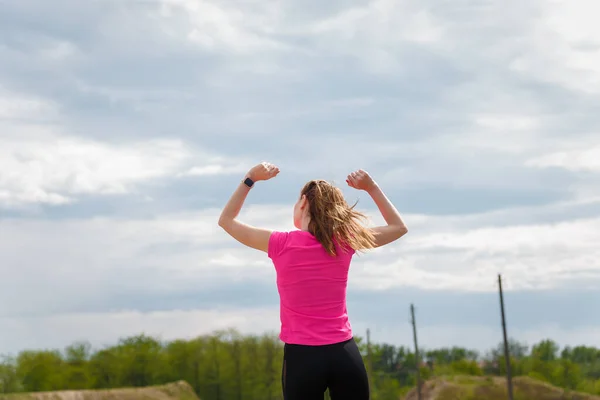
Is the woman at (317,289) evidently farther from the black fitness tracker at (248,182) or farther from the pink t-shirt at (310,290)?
the black fitness tracker at (248,182)

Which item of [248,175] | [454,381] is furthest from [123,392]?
[248,175]

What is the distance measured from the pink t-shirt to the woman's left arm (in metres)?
0.08

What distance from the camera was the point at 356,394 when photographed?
3.86 metres

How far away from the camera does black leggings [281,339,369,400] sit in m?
3.81

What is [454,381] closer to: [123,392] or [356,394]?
[123,392]

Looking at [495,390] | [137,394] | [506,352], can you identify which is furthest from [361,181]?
[495,390]

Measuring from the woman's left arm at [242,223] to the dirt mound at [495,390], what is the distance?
54.3 m

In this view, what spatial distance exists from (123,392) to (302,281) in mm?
51971

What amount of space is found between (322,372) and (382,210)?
3.62ft

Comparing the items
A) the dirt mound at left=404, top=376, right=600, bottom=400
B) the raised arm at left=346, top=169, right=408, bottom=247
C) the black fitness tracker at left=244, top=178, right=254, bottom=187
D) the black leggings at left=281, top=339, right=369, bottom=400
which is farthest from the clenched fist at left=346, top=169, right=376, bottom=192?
the dirt mound at left=404, top=376, right=600, bottom=400

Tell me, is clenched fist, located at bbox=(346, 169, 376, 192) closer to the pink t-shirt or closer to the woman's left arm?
the woman's left arm

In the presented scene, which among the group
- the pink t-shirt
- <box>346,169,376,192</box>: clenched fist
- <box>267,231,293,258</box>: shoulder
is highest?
<box>346,169,376,192</box>: clenched fist

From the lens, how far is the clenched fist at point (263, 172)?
14.1ft

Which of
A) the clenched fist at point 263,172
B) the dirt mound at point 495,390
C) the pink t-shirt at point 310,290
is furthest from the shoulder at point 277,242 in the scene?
the dirt mound at point 495,390
